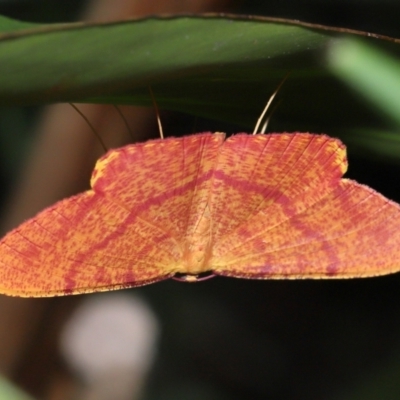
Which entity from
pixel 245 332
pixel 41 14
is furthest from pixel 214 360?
pixel 41 14

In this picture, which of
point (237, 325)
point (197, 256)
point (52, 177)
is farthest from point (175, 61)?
point (237, 325)

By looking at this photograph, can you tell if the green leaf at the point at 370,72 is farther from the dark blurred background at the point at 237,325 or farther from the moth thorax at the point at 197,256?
the dark blurred background at the point at 237,325

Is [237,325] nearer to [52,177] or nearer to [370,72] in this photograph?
[52,177]

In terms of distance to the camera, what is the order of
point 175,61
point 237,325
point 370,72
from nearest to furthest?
1. point 175,61
2. point 370,72
3. point 237,325

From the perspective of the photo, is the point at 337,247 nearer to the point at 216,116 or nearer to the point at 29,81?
the point at 216,116

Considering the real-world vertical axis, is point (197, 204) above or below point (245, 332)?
above

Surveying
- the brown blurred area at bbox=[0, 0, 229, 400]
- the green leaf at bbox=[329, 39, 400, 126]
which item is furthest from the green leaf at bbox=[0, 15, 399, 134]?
the brown blurred area at bbox=[0, 0, 229, 400]

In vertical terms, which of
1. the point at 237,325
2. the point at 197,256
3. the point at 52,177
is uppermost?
the point at 197,256
